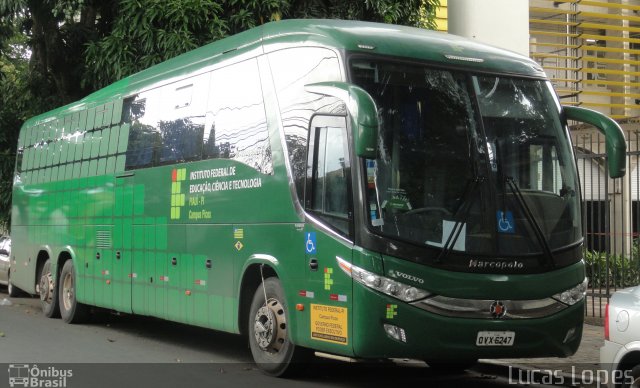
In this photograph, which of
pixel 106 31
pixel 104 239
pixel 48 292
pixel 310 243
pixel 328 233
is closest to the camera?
pixel 328 233

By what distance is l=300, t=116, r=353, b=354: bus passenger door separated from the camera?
8.69 meters

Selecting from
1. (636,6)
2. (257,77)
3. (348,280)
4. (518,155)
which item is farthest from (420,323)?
(636,6)

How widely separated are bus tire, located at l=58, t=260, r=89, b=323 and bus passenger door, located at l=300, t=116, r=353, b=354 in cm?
756

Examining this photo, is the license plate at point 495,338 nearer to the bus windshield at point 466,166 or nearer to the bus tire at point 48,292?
the bus windshield at point 466,166

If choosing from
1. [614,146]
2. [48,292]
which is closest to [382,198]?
[614,146]

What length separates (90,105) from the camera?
1596cm

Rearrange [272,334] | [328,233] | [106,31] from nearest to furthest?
[328,233] → [272,334] → [106,31]

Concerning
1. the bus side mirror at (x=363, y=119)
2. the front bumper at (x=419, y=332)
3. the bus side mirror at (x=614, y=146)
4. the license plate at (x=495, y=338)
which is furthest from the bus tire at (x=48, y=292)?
the bus side mirror at (x=614, y=146)

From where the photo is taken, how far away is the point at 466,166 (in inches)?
347

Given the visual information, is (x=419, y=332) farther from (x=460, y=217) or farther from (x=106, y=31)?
(x=106, y=31)

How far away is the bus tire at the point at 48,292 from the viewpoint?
16.5 meters

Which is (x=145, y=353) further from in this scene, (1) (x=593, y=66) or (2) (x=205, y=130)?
(1) (x=593, y=66)

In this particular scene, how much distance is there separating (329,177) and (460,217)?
1.34 metres

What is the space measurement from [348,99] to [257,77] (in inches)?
96.3
